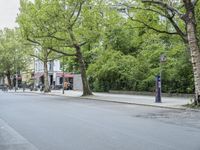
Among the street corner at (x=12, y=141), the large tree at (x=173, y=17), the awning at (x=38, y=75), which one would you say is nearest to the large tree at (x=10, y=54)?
the awning at (x=38, y=75)

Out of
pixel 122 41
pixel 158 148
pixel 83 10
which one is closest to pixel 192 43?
pixel 158 148

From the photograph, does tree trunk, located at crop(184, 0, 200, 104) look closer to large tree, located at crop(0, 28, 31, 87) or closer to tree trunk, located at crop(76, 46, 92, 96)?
tree trunk, located at crop(76, 46, 92, 96)

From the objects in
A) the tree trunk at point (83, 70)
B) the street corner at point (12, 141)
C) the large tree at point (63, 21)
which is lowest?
the street corner at point (12, 141)

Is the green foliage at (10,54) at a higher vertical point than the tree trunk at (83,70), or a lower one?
higher

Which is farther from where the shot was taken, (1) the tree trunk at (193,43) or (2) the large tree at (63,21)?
(2) the large tree at (63,21)

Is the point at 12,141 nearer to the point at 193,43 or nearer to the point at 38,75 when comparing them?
the point at 193,43

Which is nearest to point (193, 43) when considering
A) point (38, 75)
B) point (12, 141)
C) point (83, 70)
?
point (12, 141)

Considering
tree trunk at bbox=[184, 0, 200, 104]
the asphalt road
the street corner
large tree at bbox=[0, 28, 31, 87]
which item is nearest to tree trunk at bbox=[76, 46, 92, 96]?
tree trunk at bbox=[184, 0, 200, 104]

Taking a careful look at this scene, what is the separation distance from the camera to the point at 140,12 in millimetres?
28422

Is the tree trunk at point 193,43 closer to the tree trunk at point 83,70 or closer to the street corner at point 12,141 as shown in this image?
the street corner at point 12,141

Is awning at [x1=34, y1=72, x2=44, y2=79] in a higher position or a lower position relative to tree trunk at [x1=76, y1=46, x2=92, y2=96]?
higher

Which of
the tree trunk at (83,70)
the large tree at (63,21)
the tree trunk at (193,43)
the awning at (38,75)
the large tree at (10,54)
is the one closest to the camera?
the tree trunk at (193,43)

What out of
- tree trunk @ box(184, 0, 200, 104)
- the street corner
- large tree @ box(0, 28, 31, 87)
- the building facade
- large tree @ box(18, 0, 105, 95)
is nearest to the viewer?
the street corner

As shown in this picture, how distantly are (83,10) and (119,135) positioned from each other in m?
27.9
